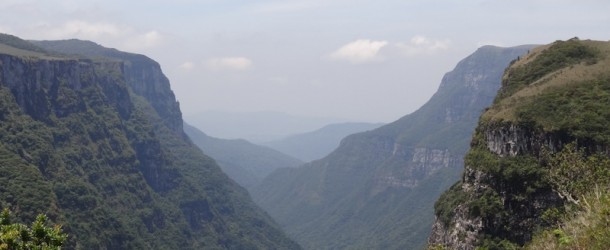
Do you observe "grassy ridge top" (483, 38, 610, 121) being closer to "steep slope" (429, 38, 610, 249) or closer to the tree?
"steep slope" (429, 38, 610, 249)

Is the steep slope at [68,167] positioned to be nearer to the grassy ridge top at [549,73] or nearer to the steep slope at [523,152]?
the steep slope at [523,152]

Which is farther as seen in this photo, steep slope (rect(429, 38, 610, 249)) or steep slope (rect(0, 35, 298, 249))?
steep slope (rect(0, 35, 298, 249))

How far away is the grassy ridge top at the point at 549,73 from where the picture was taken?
85.1 meters

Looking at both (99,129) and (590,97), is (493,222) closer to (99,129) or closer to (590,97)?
(590,97)

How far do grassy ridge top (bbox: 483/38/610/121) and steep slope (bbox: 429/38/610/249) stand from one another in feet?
0.66

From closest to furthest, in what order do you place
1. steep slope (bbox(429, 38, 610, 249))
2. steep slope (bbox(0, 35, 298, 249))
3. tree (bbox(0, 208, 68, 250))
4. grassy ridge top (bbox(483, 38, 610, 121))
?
tree (bbox(0, 208, 68, 250)) < steep slope (bbox(429, 38, 610, 249)) < grassy ridge top (bbox(483, 38, 610, 121)) < steep slope (bbox(0, 35, 298, 249))

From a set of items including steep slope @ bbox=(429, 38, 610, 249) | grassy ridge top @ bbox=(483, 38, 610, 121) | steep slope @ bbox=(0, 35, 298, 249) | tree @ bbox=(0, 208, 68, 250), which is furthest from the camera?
steep slope @ bbox=(0, 35, 298, 249)

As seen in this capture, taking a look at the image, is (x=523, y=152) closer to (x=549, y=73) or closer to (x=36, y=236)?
(x=549, y=73)

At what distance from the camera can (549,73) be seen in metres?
95.9

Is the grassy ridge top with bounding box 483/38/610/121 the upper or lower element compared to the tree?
upper

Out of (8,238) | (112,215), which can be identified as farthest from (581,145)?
(112,215)

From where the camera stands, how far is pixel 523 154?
79.4 meters

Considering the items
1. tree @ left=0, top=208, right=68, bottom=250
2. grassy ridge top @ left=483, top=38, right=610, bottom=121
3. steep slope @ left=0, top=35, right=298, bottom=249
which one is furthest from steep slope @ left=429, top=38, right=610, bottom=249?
steep slope @ left=0, top=35, right=298, bottom=249

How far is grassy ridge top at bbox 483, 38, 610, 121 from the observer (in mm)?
85125
